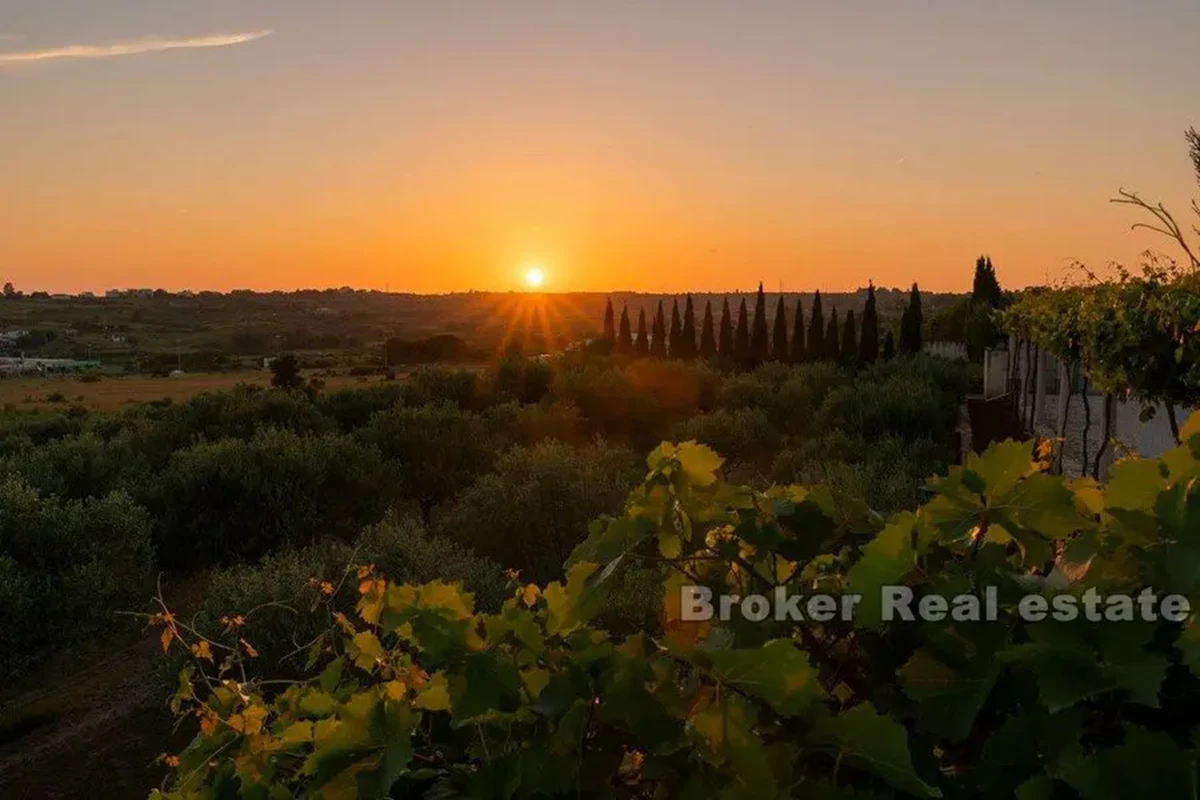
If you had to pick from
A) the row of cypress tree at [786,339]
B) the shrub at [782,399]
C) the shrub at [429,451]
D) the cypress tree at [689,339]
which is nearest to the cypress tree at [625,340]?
the row of cypress tree at [786,339]

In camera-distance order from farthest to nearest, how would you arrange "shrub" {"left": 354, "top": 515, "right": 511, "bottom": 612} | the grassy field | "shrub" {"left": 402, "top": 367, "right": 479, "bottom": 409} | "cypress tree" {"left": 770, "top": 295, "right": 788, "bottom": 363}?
the grassy field < "cypress tree" {"left": 770, "top": 295, "right": 788, "bottom": 363} < "shrub" {"left": 402, "top": 367, "right": 479, "bottom": 409} < "shrub" {"left": 354, "top": 515, "right": 511, "bottom": 612}

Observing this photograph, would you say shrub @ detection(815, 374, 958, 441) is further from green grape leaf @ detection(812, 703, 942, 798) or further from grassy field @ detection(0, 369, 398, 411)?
grassy field @ detection(0, 369, 398, 411)

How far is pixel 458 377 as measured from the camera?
87.8 ft

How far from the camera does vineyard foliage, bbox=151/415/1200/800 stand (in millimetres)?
945

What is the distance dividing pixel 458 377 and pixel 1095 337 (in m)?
19.2

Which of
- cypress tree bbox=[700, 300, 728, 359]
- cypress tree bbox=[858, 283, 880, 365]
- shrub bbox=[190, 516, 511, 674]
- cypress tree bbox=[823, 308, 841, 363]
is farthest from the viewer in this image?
cypress tree bbox=[700, 300, 728, 359]

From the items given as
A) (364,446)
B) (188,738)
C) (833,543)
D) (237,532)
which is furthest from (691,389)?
(833,543)

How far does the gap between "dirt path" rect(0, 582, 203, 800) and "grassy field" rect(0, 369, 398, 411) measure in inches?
1616

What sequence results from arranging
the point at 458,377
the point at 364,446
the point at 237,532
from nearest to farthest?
the point at 237,532, the point at 364,446, the point at 458,377

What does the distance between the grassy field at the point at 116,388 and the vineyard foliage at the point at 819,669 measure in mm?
50872

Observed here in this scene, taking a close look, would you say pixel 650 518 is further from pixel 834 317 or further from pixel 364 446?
pixel 834 317

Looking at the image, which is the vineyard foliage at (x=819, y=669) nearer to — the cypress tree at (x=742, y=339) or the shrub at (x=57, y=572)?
the shrub at (x=57, y=572)

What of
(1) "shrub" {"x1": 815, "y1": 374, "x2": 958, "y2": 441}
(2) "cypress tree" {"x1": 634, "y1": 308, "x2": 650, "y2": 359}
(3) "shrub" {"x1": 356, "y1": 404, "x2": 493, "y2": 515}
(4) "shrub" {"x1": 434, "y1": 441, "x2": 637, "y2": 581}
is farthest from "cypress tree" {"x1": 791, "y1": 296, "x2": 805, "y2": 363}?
(4) "shrub" {"x1": 434, "y1": 441, "x2": 637, "y2": 581}

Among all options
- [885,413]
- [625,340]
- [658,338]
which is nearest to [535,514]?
[885,413]
